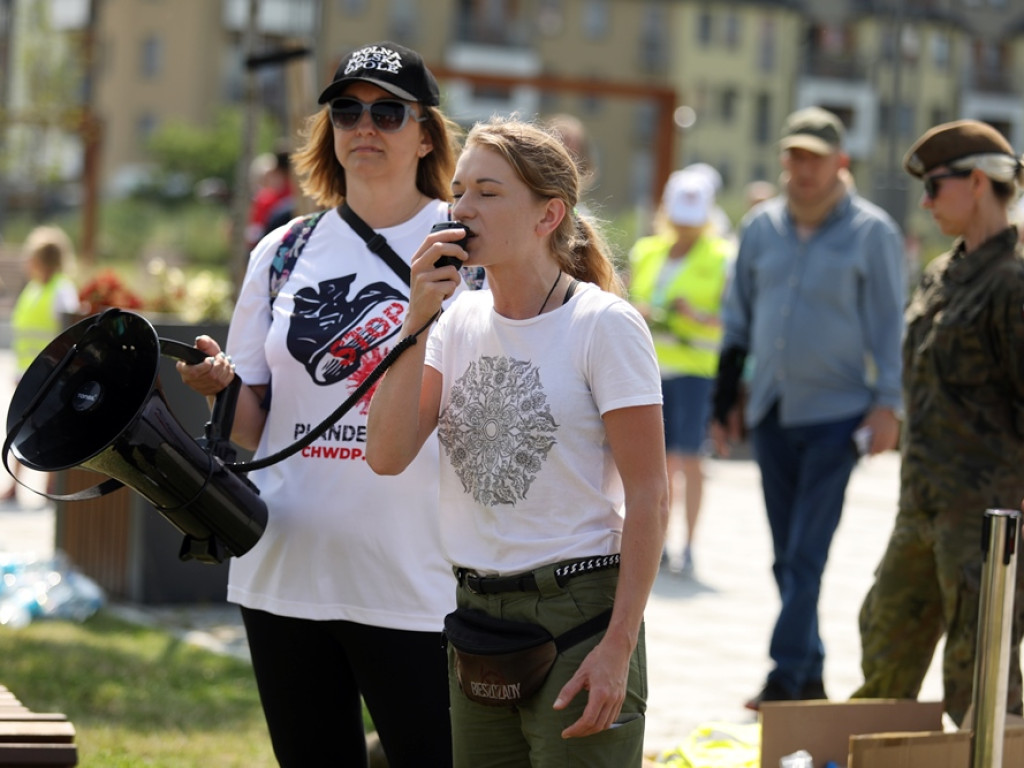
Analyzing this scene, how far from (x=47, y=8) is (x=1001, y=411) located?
43.1 meters

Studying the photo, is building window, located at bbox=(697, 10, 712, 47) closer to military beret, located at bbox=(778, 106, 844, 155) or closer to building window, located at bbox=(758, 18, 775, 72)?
building window, located at bbox=(758, 18, 775, 72)

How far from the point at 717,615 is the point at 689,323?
6.48 feet

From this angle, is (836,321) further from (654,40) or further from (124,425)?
(654,40)

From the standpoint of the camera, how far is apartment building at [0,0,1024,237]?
2945 inches

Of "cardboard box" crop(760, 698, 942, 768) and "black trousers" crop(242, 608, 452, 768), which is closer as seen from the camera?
"black trousers" crop(242, 608, 452, 768)

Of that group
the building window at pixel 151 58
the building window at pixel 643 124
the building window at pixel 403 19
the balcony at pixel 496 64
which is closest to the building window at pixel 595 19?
the balcony at pixel 496 64

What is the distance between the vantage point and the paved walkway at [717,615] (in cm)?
670

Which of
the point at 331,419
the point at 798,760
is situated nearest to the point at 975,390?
the point at 798,760

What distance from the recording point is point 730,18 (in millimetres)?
82375

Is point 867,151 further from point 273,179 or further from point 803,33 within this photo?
point 273,179

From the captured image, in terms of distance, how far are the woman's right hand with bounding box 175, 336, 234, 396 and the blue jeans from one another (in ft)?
10.8

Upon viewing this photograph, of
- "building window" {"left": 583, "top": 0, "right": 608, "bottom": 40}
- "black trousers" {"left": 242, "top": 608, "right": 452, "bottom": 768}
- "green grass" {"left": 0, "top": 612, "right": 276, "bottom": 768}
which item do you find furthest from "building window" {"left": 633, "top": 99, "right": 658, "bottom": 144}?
"black trousers" {"left": 242, "top": 608, "right": 452, "bottom": 768}

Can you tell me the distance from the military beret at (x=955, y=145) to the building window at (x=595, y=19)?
252 feet

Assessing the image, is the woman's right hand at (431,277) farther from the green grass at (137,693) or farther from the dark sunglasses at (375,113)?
the green grass at (137,693)
